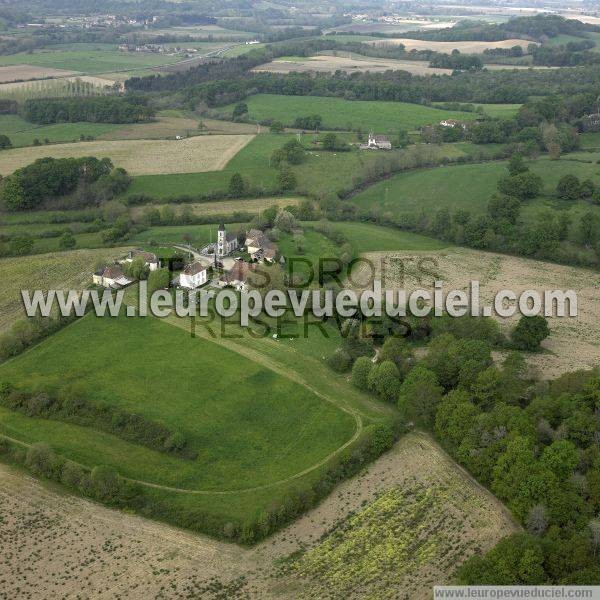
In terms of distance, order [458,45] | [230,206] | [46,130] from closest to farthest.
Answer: [230,206] → [46,130] → [458,45]

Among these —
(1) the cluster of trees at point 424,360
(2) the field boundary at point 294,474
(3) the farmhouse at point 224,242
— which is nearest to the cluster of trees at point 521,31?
(3) the farmhouse at point 224,242

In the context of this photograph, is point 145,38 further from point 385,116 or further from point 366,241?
point 366,241

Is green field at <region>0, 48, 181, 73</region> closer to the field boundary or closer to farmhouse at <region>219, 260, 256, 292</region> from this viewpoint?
farmhouse at <region>219, 260, 256, 292</region>

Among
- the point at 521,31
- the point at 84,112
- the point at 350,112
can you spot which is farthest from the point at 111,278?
the point at 521,31

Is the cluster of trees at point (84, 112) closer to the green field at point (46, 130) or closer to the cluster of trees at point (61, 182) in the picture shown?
the green field at point (46, 130)

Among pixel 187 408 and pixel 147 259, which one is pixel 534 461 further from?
pixel 147 259

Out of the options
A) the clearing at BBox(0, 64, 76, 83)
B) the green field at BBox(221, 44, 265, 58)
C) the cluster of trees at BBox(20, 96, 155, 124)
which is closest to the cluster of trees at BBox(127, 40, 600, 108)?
the cluster of trees at BBox(20, 96, 155, 124)
